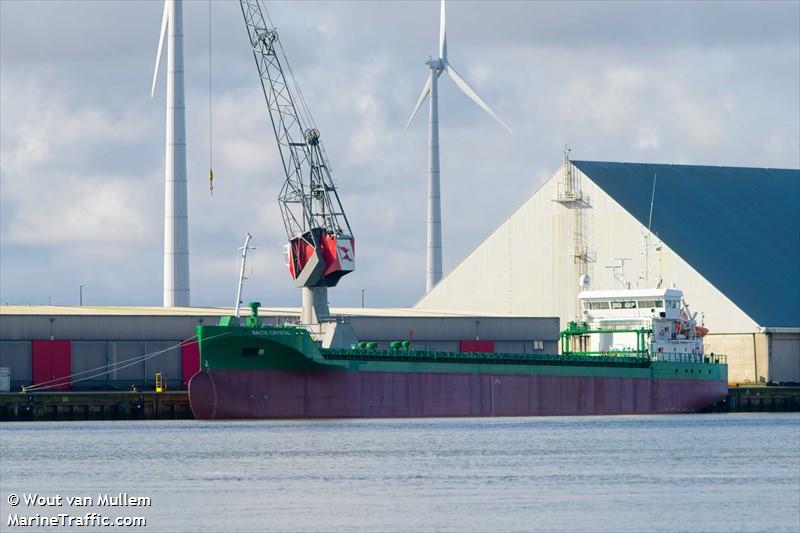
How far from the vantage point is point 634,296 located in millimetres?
100688

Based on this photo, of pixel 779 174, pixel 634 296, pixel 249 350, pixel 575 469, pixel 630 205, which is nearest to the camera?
pixel 575 469

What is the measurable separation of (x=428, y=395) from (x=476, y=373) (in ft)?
11.5

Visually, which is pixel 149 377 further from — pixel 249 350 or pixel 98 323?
pixel 249 350

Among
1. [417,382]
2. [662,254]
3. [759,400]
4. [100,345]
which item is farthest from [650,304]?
[100,345]

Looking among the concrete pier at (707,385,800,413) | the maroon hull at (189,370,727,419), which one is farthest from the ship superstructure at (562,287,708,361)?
the concrete pier at (707,385,800,413)

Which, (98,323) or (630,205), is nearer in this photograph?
(98,323)

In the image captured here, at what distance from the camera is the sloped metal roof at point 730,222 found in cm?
10988

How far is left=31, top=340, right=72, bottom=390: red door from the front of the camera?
302 ft

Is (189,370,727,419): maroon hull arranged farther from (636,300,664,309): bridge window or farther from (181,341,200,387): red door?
(181,341,200,387): red door

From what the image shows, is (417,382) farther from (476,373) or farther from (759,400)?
(759,400)

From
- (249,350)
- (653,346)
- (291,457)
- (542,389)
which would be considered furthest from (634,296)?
(291,457)

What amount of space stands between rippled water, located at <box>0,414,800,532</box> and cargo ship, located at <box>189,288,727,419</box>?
2100 mm

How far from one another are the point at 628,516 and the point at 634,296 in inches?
2170

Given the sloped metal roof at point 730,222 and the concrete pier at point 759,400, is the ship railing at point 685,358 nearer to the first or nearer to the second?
the concrete pier at point 759,400
